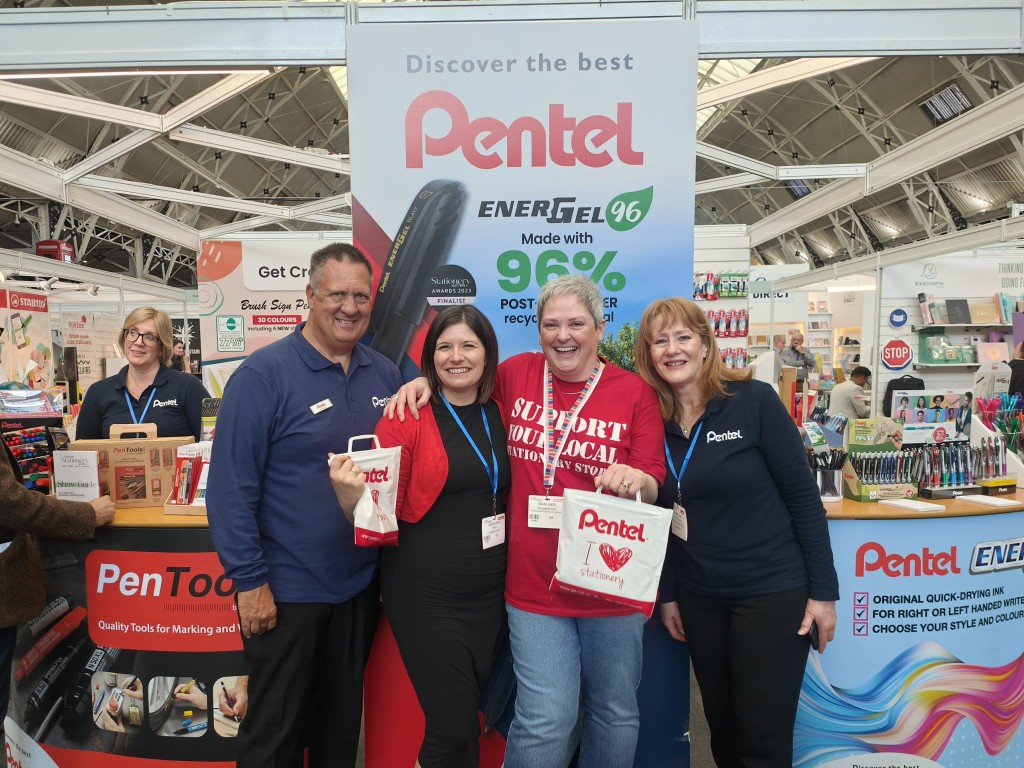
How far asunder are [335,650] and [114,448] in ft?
4.11

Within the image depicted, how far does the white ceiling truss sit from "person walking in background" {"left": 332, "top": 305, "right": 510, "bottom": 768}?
1.58 m

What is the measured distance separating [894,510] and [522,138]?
1935 mm

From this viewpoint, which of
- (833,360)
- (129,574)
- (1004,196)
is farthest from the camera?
(1004,196)

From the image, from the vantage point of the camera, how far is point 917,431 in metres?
2.64

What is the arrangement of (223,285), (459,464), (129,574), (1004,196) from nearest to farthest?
(459,464)
(129,574)
(223,285)
(1004,196)

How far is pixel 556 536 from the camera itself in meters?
1.85

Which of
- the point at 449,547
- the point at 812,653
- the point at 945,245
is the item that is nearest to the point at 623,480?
the point at 449,547

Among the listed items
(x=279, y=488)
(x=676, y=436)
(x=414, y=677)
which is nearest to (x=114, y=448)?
(x=279, y=488)

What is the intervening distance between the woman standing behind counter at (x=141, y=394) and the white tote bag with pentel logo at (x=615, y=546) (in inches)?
99.1

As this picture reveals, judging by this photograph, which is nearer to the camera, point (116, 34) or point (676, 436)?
point (676, 436)

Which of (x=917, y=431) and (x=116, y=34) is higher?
(x=116, y=34)

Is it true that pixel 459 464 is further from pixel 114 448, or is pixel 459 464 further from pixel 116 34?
pixel 116 34

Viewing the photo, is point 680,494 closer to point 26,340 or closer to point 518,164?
point 518,164

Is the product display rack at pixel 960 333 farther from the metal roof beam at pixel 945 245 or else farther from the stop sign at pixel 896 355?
the metal roof beam at pixel 945 245
